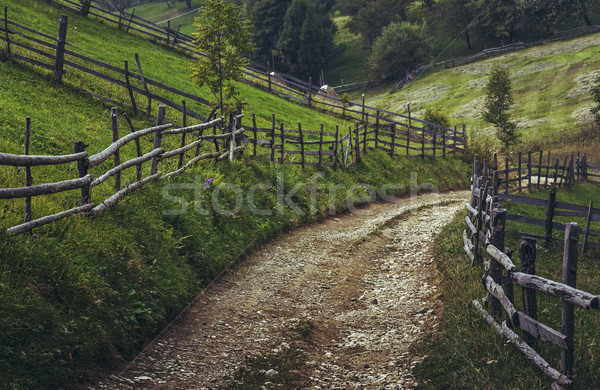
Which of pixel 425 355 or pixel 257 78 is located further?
pixel 257 78

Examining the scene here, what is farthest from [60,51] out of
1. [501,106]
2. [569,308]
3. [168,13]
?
[168,13]

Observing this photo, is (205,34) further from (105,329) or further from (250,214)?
(105,329)

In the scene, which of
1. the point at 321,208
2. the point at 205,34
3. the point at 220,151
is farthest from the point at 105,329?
the point at 205,34

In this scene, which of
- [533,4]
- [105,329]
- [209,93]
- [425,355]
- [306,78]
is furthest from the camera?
[306,78]

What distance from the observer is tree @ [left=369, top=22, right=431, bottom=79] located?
6650cm

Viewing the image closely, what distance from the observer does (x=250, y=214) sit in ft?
39.6

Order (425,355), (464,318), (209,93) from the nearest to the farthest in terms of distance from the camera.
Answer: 1. (425,355)
2. (464,318)
3. (209,93)

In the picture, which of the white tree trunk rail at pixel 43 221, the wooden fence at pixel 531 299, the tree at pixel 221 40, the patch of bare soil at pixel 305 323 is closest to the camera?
the wooden fence at pixel 531 299

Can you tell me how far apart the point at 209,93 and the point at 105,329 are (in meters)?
22.8

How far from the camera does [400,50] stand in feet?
218

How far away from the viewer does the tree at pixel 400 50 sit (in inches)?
2618

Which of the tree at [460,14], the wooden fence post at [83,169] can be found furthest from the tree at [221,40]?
the tree at [460,14]

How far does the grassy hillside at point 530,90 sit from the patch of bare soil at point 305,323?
33.1 meters

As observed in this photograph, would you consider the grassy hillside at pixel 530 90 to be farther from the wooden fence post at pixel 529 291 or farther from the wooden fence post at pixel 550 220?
the wooden fence post at pixel 529 291
